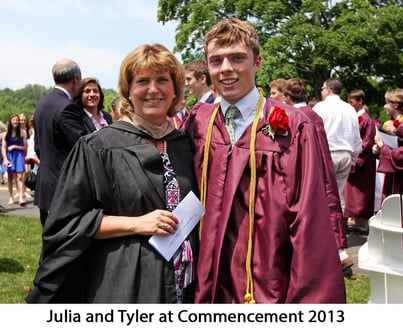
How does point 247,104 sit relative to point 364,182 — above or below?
above

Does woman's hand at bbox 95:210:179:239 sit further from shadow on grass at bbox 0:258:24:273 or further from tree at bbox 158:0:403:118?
tree at bbox 158:0:403:118

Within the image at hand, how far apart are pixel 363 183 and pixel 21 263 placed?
5110 millimetres

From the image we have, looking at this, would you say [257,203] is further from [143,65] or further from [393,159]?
[393,159]

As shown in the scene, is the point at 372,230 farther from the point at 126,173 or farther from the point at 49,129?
the point at 49,129

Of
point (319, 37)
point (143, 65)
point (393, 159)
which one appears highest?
point (319, 37)

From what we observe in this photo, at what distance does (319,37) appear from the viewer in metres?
23.2

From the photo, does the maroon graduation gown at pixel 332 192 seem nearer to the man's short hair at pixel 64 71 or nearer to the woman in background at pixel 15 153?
the man's short hair at pixel 64 71

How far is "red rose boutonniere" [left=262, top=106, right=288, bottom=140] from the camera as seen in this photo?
91.4 inches

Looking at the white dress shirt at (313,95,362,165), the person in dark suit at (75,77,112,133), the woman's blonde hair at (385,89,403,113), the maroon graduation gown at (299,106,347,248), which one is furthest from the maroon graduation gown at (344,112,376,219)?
the person in dark suit at (75,77,112,133)

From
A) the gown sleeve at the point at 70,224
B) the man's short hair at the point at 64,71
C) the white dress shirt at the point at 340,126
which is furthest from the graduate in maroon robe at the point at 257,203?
the white dress shirt at the point at 340,126

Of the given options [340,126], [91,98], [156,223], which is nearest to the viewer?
[156,223]

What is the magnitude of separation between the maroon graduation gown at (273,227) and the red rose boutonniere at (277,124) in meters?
0.03

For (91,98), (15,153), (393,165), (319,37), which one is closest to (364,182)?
(393,165)

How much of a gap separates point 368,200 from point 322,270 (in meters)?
6.04
